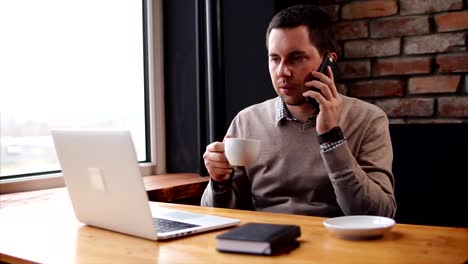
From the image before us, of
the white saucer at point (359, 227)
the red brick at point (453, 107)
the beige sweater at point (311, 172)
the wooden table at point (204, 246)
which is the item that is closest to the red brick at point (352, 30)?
the red brick at point (453, 107)

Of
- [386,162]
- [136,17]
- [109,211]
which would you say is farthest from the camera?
[136,17]

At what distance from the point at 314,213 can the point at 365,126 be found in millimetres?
306

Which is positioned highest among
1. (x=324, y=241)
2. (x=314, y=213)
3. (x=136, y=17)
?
(x=136, y=17)

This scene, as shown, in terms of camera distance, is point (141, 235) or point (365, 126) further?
point (365, 126)

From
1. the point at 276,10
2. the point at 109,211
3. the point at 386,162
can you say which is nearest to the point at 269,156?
the point at 386,162

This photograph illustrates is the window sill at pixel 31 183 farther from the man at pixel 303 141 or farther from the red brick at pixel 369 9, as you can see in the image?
the red brick at pixel 369 9

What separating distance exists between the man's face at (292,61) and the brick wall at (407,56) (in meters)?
0.75

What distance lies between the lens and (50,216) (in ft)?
4.91

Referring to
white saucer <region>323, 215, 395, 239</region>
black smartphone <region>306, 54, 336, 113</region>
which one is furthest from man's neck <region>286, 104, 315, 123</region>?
white saucer <region>323, 215, 395, 239</region>

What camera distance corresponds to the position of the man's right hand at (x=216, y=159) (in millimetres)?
1466

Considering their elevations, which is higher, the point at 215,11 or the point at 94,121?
the point at 215,11

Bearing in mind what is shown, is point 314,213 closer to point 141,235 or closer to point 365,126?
point 365,126

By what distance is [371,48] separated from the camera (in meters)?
2.38

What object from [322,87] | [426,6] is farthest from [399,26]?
[322,87]
